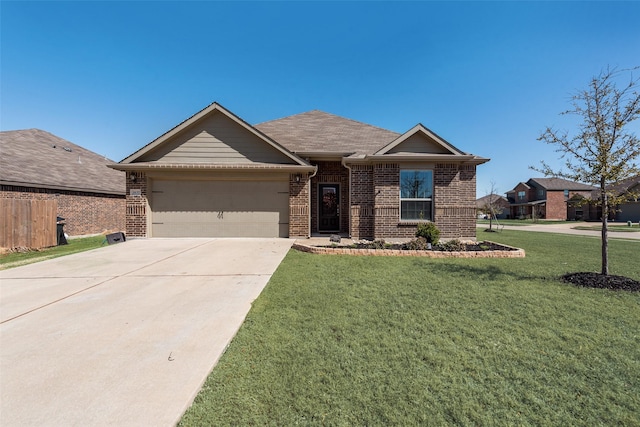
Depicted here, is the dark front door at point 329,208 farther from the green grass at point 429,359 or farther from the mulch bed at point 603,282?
the mulch bed at point 603,282

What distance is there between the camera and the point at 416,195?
31.8 ft

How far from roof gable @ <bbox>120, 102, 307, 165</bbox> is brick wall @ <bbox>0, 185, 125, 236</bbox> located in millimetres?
7114

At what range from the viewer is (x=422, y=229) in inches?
332

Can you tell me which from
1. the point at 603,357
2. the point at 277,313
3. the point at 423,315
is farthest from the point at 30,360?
the point at 603,357

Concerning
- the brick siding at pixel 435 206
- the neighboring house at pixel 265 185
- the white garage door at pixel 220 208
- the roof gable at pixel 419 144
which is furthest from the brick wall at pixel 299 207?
the roof gable at pixel 419 144

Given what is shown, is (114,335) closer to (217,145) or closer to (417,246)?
(417,246)

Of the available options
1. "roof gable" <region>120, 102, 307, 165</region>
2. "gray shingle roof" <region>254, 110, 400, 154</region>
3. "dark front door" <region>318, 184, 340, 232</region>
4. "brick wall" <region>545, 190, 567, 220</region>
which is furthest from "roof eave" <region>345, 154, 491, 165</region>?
"brick wall" <region>545, 190, 567, 220</region>

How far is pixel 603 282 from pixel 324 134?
10678 millimetres

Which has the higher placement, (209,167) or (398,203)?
(209,167)

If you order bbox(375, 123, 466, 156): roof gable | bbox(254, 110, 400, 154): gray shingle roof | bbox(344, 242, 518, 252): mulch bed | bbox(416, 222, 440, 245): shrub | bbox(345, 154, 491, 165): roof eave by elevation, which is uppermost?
bbox(254, 110, 400, 154): gray shingle roof

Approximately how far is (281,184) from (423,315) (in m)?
7.79

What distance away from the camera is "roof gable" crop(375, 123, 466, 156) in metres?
9.31

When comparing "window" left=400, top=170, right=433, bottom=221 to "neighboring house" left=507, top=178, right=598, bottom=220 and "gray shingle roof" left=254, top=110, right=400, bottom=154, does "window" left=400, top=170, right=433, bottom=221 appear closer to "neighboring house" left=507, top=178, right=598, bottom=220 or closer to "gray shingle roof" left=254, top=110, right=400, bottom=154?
"gray shingle roof" left=254, top=110, right=400, bottom=154

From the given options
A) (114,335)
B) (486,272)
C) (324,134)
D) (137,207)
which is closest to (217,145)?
(137,207)
